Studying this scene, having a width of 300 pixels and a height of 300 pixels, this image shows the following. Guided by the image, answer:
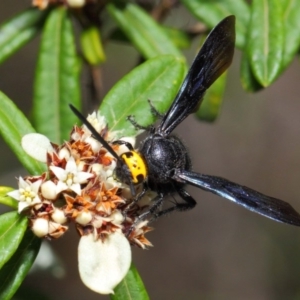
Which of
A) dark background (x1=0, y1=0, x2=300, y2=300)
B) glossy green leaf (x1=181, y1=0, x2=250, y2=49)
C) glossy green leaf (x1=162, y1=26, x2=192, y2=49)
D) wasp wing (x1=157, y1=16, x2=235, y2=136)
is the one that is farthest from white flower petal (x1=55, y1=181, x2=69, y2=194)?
dark background (x1=0, y1=0, x2=300, y2=300)

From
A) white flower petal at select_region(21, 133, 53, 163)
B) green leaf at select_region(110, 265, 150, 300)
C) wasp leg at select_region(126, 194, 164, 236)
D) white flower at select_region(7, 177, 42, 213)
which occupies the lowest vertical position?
green leaf at select_region(110, 265, 150, 300)

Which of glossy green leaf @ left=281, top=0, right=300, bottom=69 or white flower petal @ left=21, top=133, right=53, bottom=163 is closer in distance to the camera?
white flower petal @ left=21, top=133, right=53, bottom=163

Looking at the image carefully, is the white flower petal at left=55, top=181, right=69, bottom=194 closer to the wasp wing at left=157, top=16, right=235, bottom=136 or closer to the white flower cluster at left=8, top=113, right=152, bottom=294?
the white flower cluster at left=8, top=113, right=152, bottom=294

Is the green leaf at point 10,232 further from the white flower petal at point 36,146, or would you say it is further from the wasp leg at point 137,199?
the wasp leg at point 137,199

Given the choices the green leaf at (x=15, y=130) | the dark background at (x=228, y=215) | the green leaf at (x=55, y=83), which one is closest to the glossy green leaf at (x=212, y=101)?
the green leaf at (x=55, y=83)

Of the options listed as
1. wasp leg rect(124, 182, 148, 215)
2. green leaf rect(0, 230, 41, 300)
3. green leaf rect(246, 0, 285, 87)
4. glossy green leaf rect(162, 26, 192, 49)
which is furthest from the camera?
glossy green leaf rect(162, 26, 192, 49)

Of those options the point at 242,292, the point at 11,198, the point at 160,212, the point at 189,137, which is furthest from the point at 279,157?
the point at 11,198

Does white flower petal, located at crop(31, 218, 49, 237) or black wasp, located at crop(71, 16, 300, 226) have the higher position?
white flower petal, located at crop(31, 218, 49, 237)
